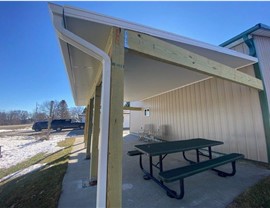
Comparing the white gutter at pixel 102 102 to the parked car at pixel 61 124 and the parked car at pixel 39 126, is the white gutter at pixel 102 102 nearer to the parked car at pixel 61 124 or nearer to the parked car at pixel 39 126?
the parked car at pixel 61 124

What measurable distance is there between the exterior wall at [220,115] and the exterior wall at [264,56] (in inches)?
11.3

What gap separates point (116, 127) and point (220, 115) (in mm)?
4395

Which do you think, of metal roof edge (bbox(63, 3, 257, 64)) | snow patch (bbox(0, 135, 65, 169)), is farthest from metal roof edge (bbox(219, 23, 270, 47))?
snow patch (bbox(0, 135, 65, 169))

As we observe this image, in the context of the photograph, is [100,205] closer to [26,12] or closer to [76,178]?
[76,178]

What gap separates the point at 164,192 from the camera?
255 cm

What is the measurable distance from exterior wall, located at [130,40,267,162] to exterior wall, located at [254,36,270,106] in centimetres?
29

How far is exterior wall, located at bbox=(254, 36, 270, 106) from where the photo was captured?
381cm

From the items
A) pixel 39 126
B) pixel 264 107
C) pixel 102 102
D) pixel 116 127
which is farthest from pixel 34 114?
pixel 264 107

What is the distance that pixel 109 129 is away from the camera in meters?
1.55

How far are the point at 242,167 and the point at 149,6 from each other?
480 cm

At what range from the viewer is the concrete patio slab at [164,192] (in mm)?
2221

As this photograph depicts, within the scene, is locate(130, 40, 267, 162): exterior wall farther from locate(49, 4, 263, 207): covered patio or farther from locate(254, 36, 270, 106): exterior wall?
locate(49, 4, 263, 207): covered patio

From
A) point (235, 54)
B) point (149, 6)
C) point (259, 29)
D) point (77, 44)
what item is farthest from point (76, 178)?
point (259, 29)

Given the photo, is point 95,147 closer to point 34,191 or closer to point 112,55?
point 34,191
